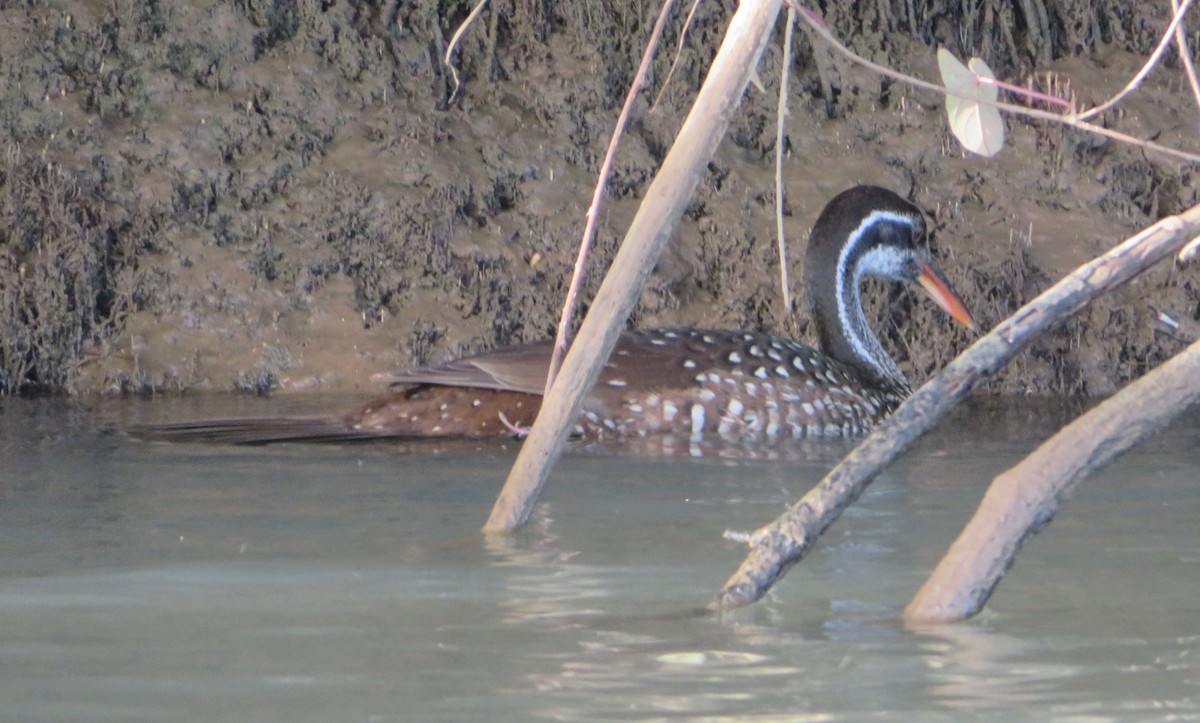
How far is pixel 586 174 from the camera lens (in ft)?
27.2

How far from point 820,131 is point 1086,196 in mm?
1400

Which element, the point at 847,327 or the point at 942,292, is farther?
the point at 942,292

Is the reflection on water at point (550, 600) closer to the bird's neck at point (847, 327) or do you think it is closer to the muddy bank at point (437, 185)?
the bird's neck at point (847, 327)

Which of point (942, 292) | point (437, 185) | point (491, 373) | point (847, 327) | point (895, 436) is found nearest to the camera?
point (895, 436)

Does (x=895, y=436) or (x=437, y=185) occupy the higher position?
(x=437, y=185)

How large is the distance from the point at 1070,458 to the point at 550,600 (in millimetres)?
1110

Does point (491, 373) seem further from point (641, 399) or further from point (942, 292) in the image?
point (942, 292)

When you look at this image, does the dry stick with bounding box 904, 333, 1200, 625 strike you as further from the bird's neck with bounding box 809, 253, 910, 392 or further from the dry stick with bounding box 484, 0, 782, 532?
the bird's neck with bounding box 809, 253, 910, 392

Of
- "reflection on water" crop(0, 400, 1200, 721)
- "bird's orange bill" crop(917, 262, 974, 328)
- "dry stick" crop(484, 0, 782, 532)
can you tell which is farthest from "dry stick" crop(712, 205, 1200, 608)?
"bird's orange bill" crop(917, 262, 974, 328)

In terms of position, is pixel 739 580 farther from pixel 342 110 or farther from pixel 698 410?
pixel 342 110

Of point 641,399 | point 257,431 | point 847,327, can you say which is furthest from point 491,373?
point 847,327

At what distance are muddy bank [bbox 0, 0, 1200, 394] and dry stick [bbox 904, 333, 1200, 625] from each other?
16.6 ft

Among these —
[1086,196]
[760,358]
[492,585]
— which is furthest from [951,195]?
[492,585]

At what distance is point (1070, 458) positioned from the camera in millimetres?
2686
